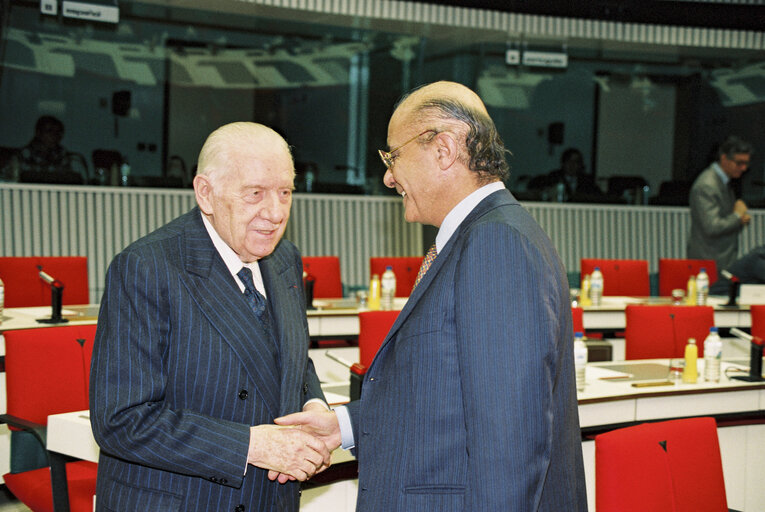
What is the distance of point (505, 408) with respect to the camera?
53.4 inches

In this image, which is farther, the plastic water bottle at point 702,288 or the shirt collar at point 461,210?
the plastic water bottle at point 702,288

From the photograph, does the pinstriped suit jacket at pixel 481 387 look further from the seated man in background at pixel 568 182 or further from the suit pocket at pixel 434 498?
the seated man in background at pixel 568 182

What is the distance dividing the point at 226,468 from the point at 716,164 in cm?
693

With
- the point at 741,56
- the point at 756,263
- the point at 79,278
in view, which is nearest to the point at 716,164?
the point at 756,263

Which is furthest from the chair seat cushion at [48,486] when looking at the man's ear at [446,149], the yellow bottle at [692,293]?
the yellow bottle at [692,293]

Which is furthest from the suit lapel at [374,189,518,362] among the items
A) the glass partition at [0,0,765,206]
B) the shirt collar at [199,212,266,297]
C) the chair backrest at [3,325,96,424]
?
the glass partition at [0,0,765,206]

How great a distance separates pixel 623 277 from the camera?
6.95 metres

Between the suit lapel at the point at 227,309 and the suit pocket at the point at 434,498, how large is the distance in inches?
19.7

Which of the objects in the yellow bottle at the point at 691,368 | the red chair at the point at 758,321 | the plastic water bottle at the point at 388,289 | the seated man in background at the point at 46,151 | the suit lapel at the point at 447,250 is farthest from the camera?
the seated man in background at the point at 46,151

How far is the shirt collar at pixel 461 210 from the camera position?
5.20ft

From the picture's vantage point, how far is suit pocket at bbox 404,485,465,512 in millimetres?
1440

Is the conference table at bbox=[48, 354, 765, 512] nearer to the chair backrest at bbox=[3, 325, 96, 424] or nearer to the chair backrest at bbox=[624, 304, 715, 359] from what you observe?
the chair backrest at bbox=[624, 304, 715, 359]

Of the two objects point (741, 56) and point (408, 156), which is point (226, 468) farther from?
point (741, 56)

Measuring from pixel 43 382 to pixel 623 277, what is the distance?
209 inches
